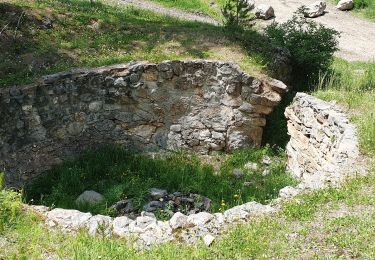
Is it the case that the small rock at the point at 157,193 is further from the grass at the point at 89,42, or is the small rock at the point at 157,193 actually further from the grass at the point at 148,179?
the grass at the point at 89,42

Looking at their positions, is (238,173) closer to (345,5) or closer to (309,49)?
(309,49)

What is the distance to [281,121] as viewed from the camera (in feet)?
39.2

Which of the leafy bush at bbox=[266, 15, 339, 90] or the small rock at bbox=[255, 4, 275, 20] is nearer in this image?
the leafy bush at bbox=[266, 15, 339, 90]

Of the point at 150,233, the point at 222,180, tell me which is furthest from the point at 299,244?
the point at 222,180

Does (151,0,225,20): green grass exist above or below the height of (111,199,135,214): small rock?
above

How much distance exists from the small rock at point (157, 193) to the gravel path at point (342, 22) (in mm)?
10603

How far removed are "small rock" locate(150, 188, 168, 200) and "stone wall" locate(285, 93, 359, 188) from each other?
2973 mm

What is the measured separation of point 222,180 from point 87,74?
13.4 ft

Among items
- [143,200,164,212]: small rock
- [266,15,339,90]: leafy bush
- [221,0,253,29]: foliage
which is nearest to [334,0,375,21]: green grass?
[221,0,253,29]: foliage

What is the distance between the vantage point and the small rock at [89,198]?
30.5 ft

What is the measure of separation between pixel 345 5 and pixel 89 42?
14571 millimetres

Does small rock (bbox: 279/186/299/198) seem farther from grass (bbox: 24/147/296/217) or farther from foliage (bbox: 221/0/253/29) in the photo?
foliage (bbox: 221/0/253/29)

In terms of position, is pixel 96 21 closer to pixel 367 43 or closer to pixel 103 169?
pixel 103 169

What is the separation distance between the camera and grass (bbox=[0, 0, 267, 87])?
11477 millimetres
